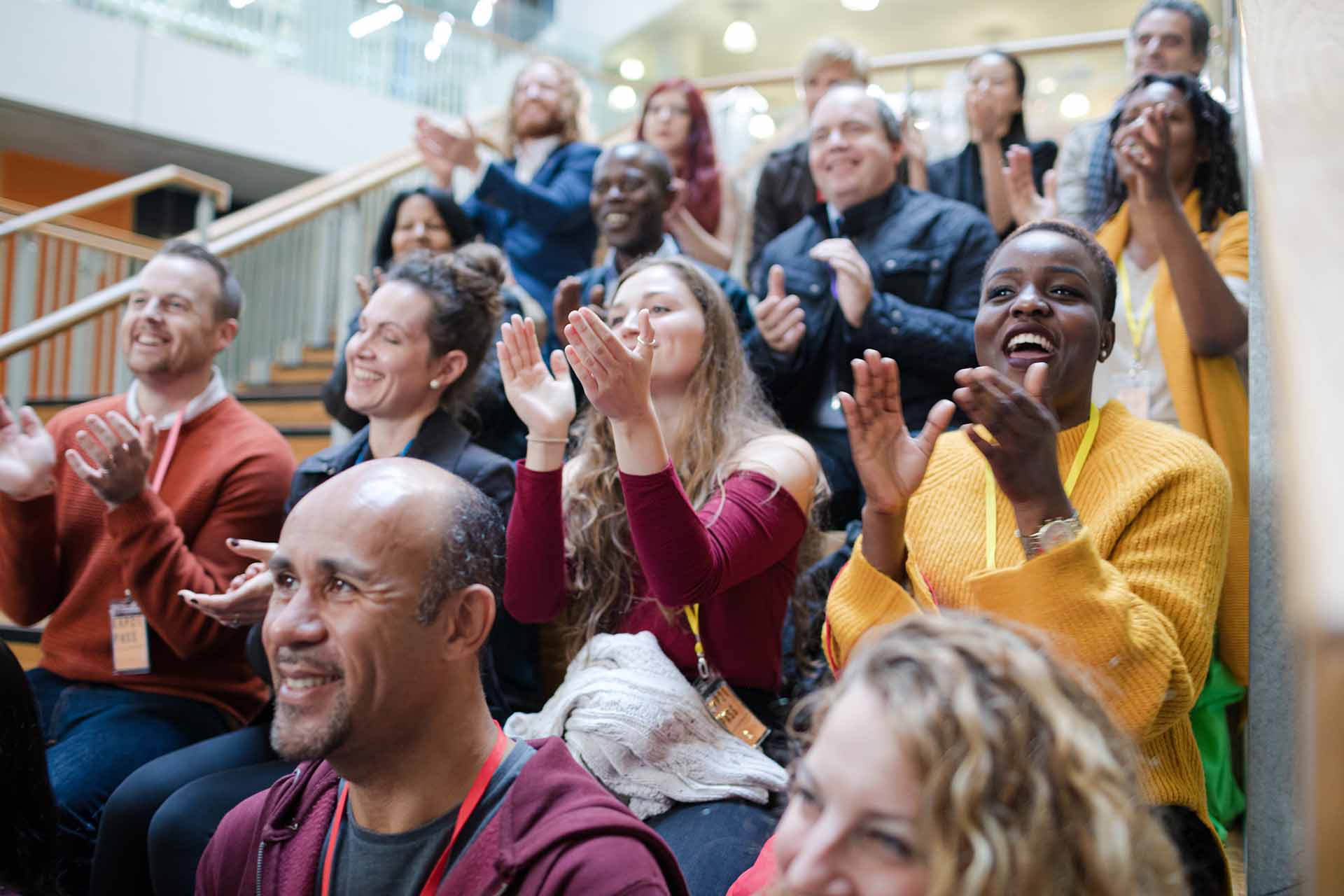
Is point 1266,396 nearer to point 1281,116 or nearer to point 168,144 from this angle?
point 1281,116

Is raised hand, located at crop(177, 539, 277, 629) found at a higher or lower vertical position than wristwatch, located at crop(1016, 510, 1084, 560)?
lower

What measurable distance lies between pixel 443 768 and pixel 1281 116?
1153 millimetres

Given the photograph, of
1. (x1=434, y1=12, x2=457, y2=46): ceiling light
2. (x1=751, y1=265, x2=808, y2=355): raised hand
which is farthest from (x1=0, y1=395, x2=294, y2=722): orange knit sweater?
(x1=434, y1=12, x2=457, y2=46): ceiling light

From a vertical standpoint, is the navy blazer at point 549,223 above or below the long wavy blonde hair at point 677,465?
above

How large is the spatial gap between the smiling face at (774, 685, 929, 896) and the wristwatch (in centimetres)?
57

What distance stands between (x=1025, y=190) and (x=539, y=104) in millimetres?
1704

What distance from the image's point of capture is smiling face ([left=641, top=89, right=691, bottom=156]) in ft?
12.7

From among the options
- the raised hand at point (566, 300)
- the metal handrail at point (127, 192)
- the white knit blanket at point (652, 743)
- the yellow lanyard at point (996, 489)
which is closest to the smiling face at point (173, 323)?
the raised hand at point (566, 300)

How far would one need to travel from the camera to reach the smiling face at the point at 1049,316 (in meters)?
1.76

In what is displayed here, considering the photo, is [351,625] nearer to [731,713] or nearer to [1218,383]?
[731,713]

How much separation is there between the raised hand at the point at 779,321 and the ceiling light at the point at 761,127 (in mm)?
3671

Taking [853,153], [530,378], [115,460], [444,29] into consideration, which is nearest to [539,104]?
[853,153]

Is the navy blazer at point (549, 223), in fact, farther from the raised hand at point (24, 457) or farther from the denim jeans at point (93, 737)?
the denim jeans at point (93, 737)

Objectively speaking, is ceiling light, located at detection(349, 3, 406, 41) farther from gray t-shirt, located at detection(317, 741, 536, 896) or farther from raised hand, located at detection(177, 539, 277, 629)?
gray t-shirt, located at detection(317, 741, 536, 896)
